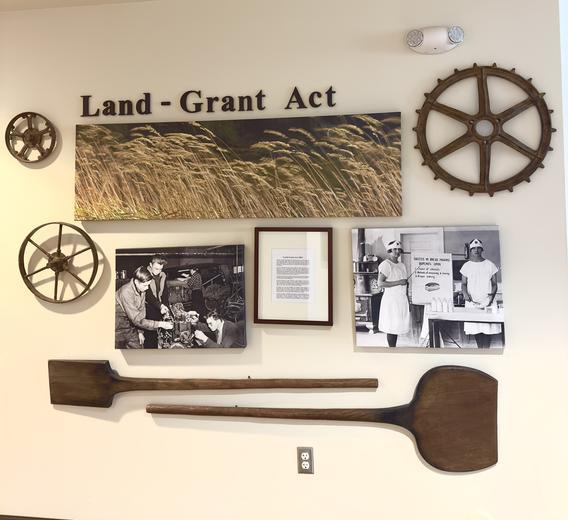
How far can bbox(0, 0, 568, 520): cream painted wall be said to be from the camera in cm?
164

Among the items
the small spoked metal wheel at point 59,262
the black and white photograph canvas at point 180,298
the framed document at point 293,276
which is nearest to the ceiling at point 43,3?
the small spoked metal wheel at point 59,262

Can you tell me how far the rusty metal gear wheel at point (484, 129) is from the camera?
1628mm

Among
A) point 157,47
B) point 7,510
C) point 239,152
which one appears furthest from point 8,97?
point 7,510

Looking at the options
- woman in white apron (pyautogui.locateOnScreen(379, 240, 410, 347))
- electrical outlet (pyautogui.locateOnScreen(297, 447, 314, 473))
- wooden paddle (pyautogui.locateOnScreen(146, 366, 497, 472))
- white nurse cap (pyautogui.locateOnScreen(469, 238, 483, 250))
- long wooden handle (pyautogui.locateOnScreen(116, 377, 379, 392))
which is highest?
white nurse cap (pyautogui.locateOnScreen(469, 238, 483, 250))

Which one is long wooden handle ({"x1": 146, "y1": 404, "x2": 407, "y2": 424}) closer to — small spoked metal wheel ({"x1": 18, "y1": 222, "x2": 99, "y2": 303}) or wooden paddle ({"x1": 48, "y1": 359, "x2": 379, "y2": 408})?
wooden paddle ({"x1": 48, "y1": 359, "x2": 379, "y2": 408})

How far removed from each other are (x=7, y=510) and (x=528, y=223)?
2.42m

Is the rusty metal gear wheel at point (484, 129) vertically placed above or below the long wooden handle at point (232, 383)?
above

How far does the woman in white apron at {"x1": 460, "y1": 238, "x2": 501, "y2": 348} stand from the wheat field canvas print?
0.33 meters

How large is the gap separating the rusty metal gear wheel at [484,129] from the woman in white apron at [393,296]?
35cm

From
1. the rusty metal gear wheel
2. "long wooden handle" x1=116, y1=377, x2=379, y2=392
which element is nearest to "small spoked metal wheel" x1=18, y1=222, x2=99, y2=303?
"long wooden handle" x1=116, y1=377, x2=379, y2=392

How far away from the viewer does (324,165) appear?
67.6 inches

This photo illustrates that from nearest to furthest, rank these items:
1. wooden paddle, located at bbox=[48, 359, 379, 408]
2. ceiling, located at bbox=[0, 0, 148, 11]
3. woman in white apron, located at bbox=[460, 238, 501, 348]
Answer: woman in white apron, located at bbox=[460, 238, 501, 348] → wooden paddle, located at bbox=[48, 359, 379, 408] → ceiling, located at bbox=[0, 0, 148, 11]

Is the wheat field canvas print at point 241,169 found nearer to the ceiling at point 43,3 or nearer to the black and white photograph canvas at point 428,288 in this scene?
the black and white photograph canvas at point 428,288

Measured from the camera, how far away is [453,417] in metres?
1.64
